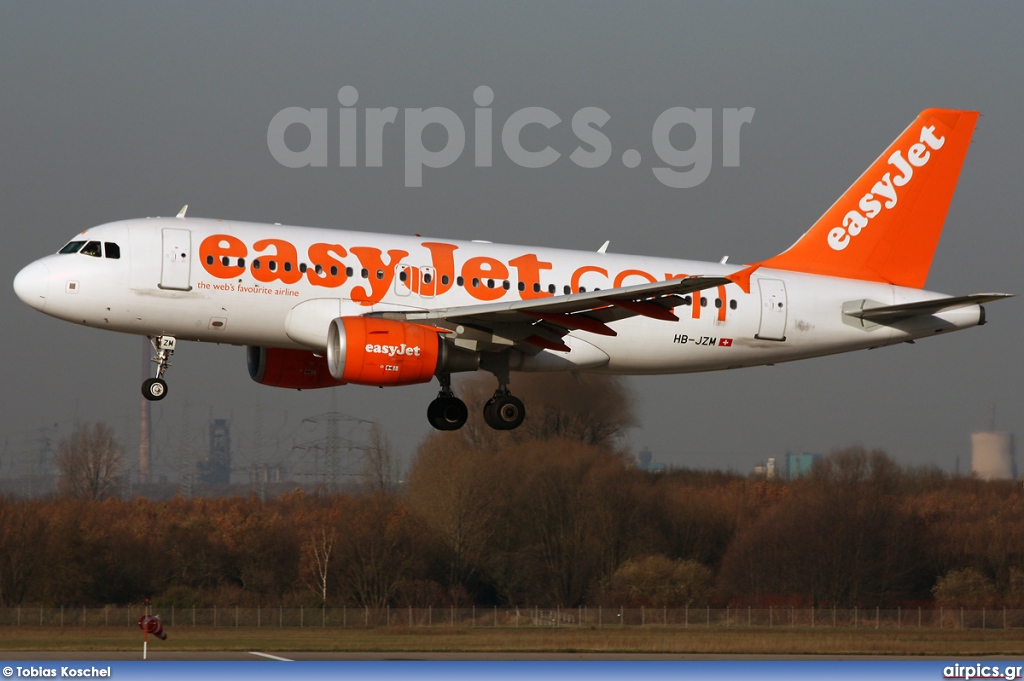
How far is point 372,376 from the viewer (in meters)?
27.7

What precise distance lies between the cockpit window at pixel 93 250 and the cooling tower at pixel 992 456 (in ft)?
149

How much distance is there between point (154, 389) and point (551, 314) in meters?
8.57

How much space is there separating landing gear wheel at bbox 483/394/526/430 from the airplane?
0.15 feet

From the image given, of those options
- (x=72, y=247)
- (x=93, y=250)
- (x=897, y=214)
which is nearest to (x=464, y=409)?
(x=93, y=250)

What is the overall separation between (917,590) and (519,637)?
19671 millimetres

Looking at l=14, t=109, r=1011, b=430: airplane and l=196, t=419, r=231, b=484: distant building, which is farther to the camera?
l=196, t=419, r=231, b=484: distant building

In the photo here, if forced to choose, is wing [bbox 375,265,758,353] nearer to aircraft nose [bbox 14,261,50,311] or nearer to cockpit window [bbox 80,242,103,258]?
cockpit window [bbox 80,242,103,258]

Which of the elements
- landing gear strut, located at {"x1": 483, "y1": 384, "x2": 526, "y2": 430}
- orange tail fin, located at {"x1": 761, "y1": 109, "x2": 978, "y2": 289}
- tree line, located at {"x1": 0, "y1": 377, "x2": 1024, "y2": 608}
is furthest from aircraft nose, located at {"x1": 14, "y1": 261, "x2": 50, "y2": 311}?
tree line, located at {"x1": 0, "y1": 377, "x2": 1024, "y2": 608}

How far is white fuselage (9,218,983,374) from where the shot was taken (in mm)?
28359

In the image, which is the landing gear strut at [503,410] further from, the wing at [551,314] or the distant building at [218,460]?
the distant building at [218,460]

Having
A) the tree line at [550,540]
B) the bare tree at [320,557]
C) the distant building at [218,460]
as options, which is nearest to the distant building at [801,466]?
the tree line at [550,540]

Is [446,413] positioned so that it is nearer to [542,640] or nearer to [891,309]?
[891,309]

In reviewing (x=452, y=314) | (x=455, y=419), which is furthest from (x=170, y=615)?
(x=452, y=314)

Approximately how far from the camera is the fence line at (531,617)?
160 ft
